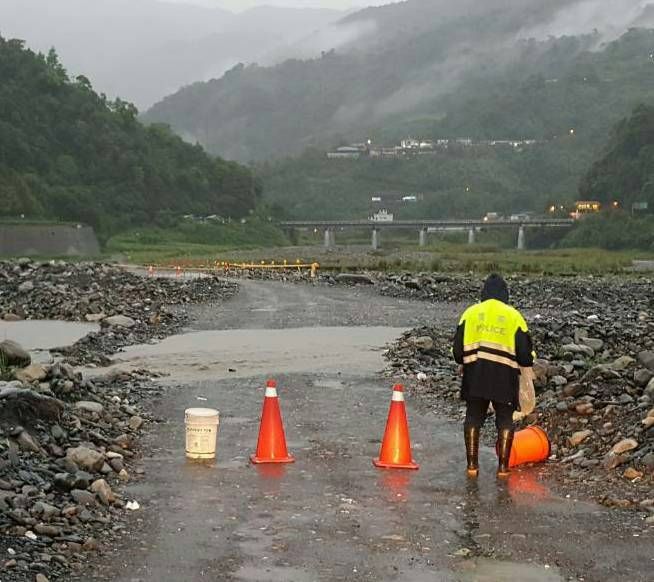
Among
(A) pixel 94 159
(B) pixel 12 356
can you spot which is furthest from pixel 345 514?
(A) pixel 94 159

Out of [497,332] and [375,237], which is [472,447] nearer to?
[497,332]

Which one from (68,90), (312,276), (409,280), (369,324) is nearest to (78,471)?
(369,324)

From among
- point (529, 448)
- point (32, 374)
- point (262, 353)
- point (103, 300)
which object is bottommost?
point (262, 353)

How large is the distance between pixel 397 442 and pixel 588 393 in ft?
10.8

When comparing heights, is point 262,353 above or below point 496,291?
below

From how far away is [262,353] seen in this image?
22891 mm

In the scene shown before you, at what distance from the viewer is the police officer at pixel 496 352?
10.5 meters

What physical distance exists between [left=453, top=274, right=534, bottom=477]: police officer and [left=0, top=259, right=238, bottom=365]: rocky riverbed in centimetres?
1111

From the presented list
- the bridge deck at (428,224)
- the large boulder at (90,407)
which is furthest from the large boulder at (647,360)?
the bridge deck at (428,224)

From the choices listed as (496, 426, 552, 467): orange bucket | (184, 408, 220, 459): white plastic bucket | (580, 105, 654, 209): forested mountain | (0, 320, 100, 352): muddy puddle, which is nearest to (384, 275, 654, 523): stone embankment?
(496, 426, 552, 467): orange bucket

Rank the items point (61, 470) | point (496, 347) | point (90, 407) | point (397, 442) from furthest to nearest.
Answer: point (90, 407), point (397, 442), point (496, 347), point (61, 470)

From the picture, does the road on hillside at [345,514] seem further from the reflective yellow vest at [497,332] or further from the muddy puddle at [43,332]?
the muddy puddle at [43,332]

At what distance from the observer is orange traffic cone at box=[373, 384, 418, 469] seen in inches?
442

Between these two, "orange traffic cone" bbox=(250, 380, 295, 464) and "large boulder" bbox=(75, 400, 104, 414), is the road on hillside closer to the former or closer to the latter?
"orange traffic cone" bbox=(250, 380, 295, 464)
